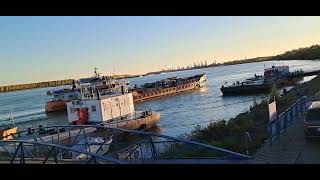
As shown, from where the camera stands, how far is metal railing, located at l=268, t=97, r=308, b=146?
1047cm

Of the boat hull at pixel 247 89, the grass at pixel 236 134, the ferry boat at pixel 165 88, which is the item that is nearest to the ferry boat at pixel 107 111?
the grass at pixel 236 134

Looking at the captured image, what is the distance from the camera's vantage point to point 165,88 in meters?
64.6

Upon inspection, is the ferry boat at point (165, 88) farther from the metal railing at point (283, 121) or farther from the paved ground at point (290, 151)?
the paved ground at point (290, 151)

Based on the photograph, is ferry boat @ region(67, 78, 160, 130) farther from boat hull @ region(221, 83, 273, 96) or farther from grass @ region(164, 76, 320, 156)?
boat hull @ region(221, 83, 273, 96)

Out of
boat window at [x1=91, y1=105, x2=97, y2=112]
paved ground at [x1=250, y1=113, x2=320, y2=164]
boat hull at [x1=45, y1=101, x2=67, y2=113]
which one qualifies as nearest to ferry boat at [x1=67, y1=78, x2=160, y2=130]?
boat window at [x1=91, y1=105, x2=97, y2=112]

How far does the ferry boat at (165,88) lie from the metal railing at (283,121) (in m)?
44.0

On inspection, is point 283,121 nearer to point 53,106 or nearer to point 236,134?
point 236,134

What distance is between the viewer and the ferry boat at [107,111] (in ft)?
93.9

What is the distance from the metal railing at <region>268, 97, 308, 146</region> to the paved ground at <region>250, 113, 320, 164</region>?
6.8 inches
